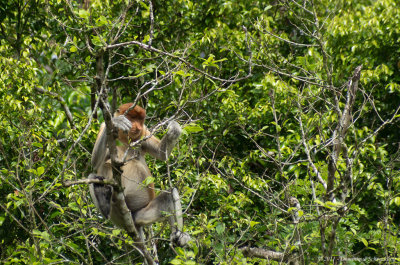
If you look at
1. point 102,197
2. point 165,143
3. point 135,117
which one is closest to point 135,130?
point 135,117

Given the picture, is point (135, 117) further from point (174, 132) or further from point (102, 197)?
point (102, 197)

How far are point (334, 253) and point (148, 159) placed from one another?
2327 millimetres

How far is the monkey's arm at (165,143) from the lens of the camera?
5.11m

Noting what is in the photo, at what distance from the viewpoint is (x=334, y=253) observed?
4.85m

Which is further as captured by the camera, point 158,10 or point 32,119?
point 158,10

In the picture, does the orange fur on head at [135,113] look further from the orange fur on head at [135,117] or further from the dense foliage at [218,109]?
the dense foliage at [218,109]

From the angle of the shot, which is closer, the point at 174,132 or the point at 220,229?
the point at 220,229

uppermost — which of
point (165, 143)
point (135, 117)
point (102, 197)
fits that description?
point (135, 117)

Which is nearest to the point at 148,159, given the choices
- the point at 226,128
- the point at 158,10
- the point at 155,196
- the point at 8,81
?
the point at 155,196

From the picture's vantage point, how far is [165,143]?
529 cm

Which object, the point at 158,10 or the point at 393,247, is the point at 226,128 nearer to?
the point at 158,10

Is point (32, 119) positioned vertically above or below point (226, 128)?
above

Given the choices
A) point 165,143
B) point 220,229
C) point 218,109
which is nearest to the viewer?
point 220,229

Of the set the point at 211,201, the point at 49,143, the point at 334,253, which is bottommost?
the point at 211,201
